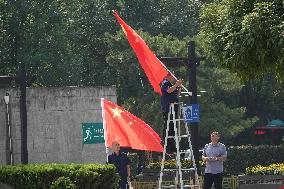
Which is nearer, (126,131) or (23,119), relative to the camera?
(126,131)

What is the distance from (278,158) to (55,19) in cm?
1281

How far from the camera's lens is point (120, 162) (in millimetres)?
22391

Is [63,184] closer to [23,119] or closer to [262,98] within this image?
[23,119]

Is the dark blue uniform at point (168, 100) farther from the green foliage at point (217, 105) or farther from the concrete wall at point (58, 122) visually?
the green foliage at point (217, 105)

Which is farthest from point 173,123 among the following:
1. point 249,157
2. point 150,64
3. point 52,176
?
point 249,157

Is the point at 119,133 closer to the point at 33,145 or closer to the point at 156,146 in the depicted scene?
the point at 156,146

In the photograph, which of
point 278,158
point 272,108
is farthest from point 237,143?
point 278,158

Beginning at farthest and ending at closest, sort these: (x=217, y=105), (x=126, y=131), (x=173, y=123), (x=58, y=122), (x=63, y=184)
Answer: (x=217, y=105) < (x=58, y=122) < (x=126, y=131) < (x=173, y=123) < (x=63, y=184)

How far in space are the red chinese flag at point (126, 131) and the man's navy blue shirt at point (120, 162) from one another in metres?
1.35

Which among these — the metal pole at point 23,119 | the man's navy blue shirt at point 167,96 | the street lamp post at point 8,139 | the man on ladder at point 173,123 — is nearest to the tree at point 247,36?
the man on ladder at point 173,123

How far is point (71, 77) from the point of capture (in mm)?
50844

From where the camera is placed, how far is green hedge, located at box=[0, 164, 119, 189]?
19.1m

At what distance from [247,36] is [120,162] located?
571 cm

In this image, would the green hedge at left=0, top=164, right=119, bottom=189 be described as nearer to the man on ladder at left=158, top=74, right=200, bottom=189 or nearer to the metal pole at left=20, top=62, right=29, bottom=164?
the man on ladder at left=158, top=74, right=200, bottom=189
